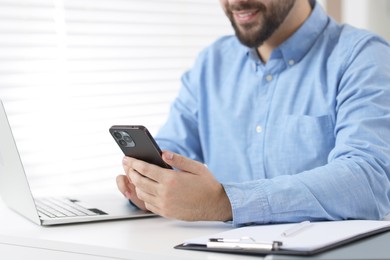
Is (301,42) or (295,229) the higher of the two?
(301,42)

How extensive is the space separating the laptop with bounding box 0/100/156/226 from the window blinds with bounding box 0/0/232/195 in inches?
19.6

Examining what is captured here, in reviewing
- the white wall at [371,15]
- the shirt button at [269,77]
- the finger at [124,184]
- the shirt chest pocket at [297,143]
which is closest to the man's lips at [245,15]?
the shirt button at [269,77]

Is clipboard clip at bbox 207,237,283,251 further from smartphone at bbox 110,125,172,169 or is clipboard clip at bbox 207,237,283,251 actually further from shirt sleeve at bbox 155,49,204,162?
shirt sleeve at bbox 155,49,204,162

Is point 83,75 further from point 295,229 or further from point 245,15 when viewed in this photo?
point 295,229

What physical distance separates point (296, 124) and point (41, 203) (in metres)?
0.61

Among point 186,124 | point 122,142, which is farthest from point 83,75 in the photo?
point 122,142

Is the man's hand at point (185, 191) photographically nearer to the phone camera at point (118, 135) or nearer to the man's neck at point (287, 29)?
the phone camera at point (118, 135)

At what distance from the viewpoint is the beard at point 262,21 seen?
1.82 metres

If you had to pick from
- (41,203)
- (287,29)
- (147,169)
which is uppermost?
(287,29)

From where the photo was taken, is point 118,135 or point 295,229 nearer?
point 295,229

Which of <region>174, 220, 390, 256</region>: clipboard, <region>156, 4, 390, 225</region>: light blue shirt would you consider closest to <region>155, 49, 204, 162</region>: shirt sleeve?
<region>156, 4, 390, 225</region>: light blue shirt

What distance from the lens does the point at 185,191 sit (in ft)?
4.46

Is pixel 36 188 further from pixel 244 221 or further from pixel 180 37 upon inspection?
pixel 244 221

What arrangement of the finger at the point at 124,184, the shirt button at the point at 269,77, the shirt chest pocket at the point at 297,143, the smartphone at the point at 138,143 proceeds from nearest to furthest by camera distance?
the smartphone at the point at 138,143 < the finger at the point at 124,184 < the shirt chest pocket at the point at 297,143 < the shirt button at the point at 269,77
